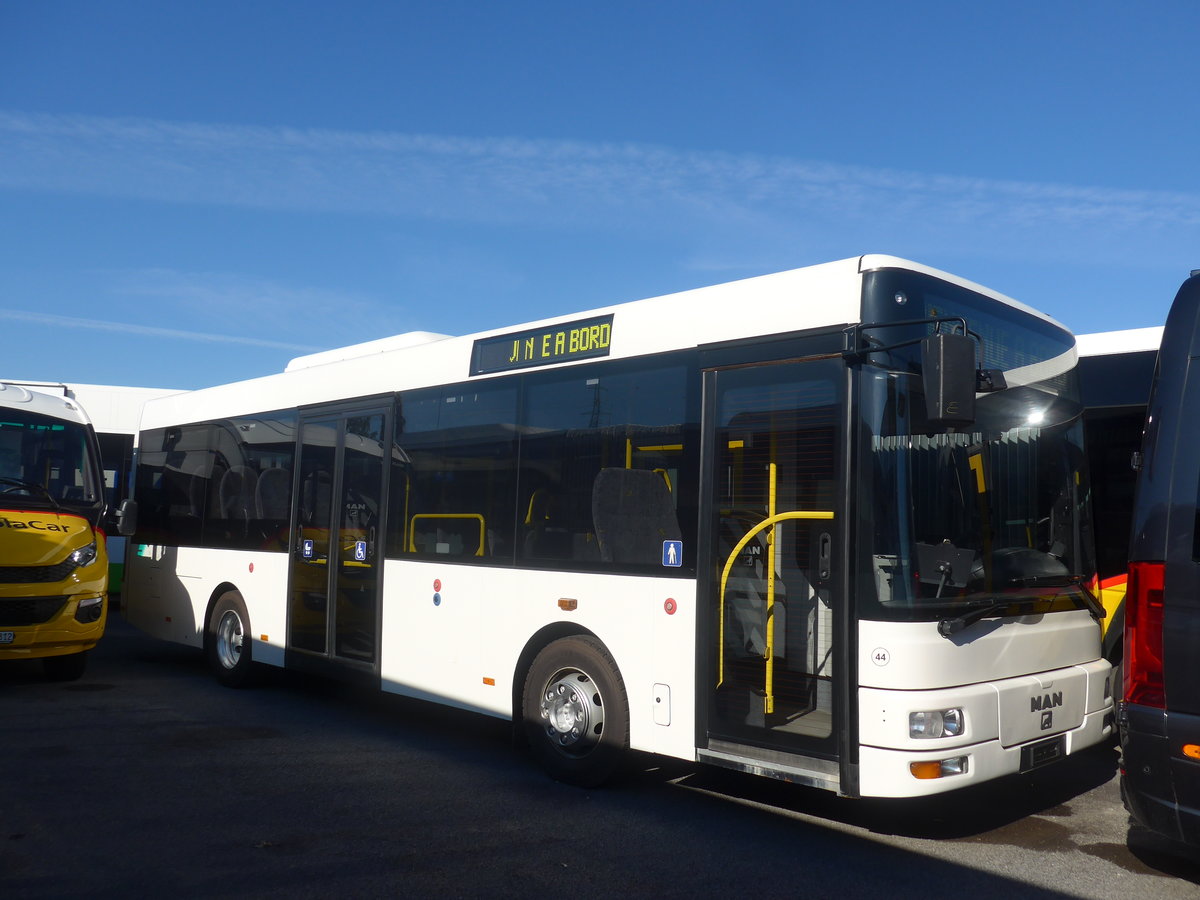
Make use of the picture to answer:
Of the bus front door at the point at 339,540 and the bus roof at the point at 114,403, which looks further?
the bus roof at the point at 114,403

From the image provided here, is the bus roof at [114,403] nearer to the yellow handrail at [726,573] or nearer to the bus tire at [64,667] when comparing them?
the bus tire at [64,667]

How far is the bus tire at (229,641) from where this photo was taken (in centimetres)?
1041

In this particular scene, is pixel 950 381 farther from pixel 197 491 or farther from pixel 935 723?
pixel 197 491

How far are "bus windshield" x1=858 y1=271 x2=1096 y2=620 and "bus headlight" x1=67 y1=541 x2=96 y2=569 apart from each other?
26.8 feet

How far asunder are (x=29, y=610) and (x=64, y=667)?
1219 millimetres

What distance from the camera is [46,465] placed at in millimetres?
10750

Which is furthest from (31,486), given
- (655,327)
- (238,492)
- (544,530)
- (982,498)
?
(982,498)

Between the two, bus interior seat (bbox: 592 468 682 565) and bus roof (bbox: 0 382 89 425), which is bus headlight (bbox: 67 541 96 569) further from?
bus interior seat (bbox: 592 468 682 565)

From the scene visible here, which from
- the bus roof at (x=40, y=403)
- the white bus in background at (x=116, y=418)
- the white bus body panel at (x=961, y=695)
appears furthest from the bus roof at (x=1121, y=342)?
the white bus in background at (x=116, y=418)

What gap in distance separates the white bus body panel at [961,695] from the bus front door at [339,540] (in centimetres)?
470

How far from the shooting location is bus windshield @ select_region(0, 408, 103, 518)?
1034cm

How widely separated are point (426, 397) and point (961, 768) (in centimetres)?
499

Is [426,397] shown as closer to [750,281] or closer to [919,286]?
[750,281]

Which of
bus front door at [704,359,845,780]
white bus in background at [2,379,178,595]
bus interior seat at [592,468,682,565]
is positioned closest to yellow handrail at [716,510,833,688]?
bus front door at [704,359,845,780]
